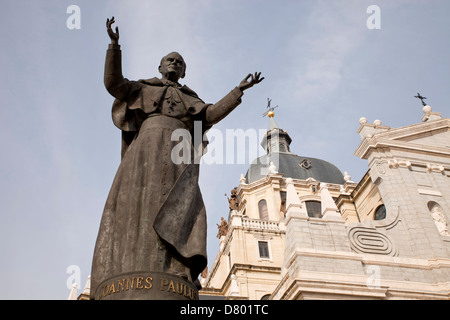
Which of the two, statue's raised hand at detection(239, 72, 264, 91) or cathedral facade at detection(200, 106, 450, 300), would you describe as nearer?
statue's raised hand at detection(239, 72, 264, 91)

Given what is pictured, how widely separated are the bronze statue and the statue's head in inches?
0.5

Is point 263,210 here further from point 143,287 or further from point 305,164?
point 143,287

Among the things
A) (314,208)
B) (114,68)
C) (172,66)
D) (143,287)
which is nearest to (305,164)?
(314,208)

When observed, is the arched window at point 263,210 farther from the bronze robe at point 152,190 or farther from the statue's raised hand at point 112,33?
the statue's raised hand at point 112,33

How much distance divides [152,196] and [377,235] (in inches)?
674

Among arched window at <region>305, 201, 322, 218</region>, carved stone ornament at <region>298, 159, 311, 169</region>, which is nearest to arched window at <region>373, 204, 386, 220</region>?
arched window at <region>305, 201, 322, 218</region>

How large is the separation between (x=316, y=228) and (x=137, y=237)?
50.4ft

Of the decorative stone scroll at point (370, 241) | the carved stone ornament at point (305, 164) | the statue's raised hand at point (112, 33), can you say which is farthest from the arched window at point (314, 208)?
the statue's raised hand at point (112, 33)

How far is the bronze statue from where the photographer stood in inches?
141

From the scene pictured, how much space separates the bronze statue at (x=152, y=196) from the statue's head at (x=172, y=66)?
0.5 inches

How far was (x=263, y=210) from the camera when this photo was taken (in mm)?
42000

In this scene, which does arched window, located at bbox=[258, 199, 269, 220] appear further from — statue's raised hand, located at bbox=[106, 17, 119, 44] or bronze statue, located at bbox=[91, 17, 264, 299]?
statue's raised hand, located at bbox=[106, 17, 119, 44]
